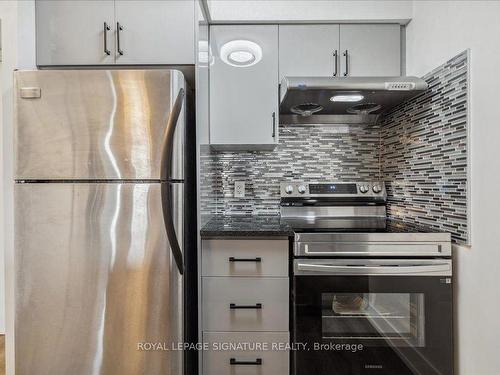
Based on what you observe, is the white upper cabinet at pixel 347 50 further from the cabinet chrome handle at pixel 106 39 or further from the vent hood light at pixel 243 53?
the cabinet chrome handle at pixel 106 39

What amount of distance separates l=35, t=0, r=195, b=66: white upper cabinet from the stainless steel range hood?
634 millimetres

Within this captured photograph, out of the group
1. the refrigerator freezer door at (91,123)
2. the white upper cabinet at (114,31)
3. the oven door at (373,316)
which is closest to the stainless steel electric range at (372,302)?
the oven door at (373,316)

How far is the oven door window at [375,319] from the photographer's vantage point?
1.47 metres

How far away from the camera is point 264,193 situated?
7.11ft

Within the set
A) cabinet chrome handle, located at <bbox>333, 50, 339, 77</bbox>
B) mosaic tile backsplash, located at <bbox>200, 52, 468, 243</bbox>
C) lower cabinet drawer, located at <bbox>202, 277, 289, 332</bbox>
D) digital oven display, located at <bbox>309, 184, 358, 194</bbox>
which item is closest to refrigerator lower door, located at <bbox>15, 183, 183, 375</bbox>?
lower cabinet drawer, located at <bbox>202, 277, 289, 332</bbox>

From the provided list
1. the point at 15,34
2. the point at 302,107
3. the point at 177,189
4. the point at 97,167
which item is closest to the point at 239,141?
the point at 302,107

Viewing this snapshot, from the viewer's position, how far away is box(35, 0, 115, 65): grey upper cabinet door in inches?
62.2

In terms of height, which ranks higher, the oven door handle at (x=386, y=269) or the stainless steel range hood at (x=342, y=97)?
the stainless steel range hood at (x=342, y=97)

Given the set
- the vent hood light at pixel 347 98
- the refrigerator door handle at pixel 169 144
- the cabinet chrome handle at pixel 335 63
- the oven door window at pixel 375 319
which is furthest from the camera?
the cabinet chrome handle at pixel 335 63

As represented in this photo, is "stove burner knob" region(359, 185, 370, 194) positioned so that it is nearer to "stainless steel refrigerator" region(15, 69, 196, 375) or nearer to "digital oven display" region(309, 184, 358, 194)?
"digital oven display" region(309, 184, 358, 194)

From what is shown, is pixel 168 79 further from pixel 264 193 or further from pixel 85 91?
pixel 264 193

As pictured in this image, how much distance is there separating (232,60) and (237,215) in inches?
40.6

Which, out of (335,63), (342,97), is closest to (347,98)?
(342,97)

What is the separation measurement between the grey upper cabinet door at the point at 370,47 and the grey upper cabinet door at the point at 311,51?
7 centimetres
